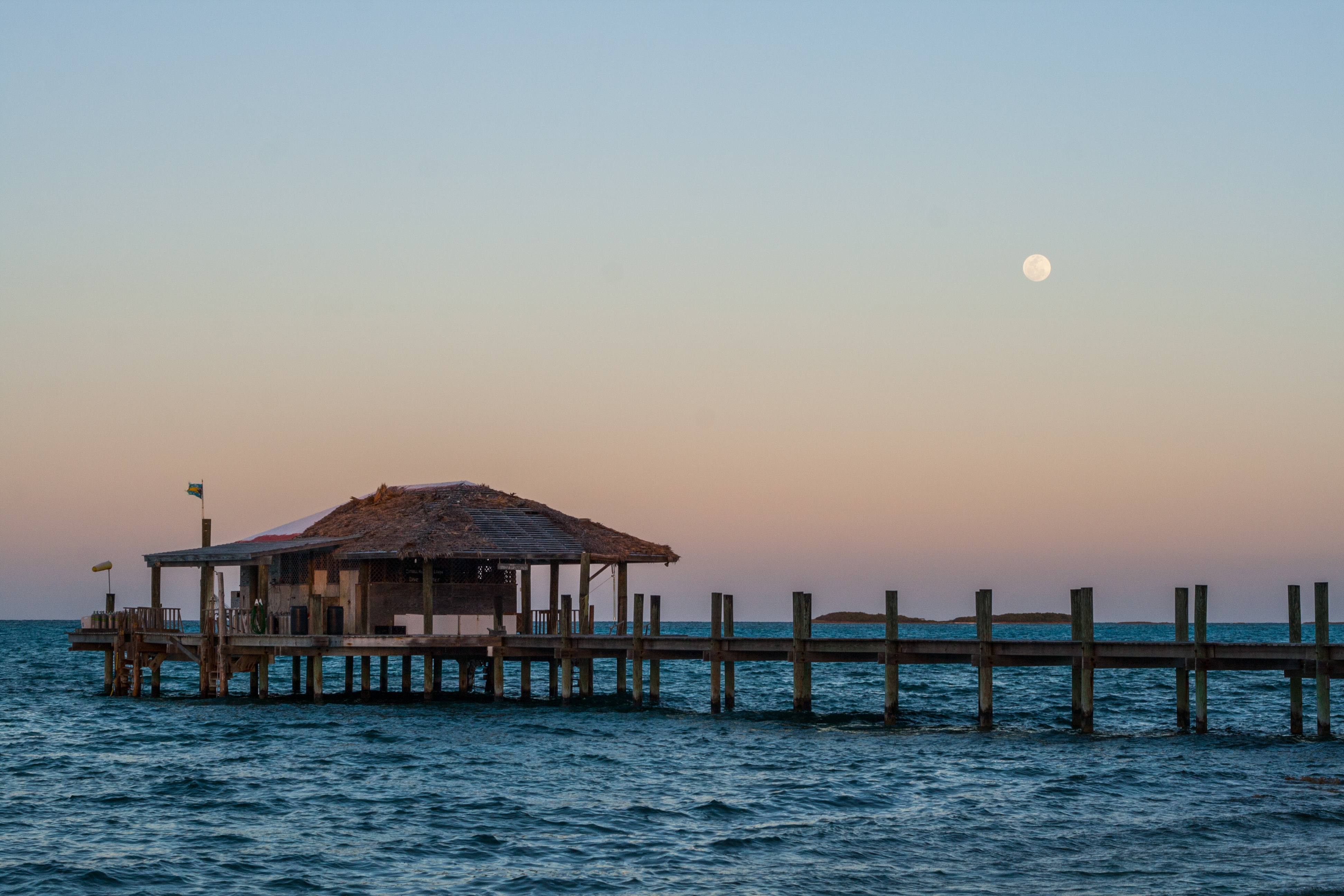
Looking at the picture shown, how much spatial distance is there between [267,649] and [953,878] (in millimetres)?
27693

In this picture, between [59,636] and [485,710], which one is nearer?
[485,710]

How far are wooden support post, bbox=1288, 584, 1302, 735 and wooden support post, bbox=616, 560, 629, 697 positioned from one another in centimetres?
1773

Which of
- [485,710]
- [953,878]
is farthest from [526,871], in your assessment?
[485,710]

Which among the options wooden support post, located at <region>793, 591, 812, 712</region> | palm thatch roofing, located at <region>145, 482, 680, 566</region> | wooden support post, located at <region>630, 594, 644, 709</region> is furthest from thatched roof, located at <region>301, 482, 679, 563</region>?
wooden support post, located at <region>793, 591, 812, 712</region>

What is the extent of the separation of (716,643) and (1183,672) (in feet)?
38.7

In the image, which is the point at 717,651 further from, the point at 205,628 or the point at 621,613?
Result: the point at 205,628

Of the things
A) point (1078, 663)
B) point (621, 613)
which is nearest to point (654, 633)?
point (621, 613)

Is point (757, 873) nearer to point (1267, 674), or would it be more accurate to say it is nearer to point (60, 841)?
point (60, 841)

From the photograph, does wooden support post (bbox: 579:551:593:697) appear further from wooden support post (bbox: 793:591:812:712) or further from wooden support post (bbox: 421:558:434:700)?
wooden support post (bbox: 793:591:812:712)

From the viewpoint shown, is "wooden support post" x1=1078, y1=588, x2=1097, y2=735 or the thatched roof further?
the thatched roof

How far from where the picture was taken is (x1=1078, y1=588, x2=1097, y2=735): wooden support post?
32188 millimetres

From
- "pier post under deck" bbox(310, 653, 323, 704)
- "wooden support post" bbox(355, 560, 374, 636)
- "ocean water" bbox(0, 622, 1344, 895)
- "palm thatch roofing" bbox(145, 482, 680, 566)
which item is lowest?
"ocean water" bbox(0, 622, 1344, 895)

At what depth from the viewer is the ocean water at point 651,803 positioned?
19656 millimetres

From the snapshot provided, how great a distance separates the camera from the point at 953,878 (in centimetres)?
1931
